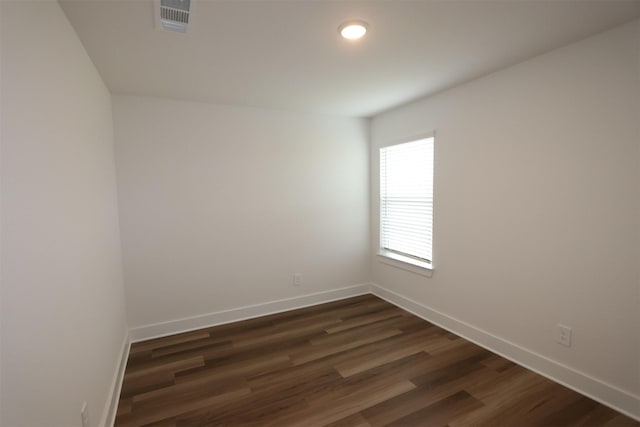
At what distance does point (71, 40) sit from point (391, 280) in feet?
12.0

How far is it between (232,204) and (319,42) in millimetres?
1980

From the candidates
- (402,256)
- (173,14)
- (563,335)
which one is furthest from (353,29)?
(402,256)

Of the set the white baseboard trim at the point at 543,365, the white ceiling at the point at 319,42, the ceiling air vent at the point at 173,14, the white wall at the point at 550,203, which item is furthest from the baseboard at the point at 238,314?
the ceiling air vent at the point at 173,14

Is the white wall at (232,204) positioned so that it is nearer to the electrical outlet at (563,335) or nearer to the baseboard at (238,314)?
the baseboard at (238,314)

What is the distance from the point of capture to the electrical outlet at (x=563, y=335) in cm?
216

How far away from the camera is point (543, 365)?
2.31 m

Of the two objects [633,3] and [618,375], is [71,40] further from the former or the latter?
[618,375]

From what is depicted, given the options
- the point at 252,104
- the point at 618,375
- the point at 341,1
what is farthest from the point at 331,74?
the point at 618,375

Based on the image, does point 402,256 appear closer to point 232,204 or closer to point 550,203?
point 550,203

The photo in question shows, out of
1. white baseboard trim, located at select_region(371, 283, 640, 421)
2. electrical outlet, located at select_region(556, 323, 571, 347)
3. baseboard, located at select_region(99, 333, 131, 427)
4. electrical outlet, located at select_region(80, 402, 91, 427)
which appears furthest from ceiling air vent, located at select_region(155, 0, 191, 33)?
white baseboard trim, located at select_region(371, 283, 640, 421)

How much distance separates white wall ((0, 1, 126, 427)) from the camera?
3.12ft

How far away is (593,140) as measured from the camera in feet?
6.51

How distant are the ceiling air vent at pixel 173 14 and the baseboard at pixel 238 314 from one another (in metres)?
2.69

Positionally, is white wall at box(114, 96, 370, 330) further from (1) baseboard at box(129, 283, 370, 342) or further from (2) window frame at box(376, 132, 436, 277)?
(2) window frame at box(376, 132, 436, 277)
